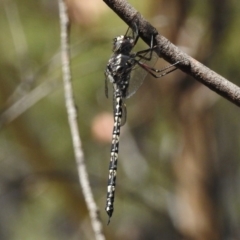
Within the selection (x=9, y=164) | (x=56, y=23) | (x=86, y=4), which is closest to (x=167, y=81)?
(x=86, y=4)

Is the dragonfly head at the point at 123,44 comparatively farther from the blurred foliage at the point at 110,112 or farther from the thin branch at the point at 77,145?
the blurred foliage at the point at 110,112

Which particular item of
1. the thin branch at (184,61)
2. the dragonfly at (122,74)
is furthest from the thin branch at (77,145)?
the thin branch at (184,61)

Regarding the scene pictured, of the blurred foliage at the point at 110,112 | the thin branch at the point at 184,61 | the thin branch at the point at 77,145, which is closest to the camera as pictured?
the thin branch at the point at 184,61

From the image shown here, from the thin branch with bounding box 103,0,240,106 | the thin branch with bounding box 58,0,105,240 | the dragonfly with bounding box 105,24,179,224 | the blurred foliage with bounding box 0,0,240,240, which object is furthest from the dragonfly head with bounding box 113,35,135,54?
the blurred foliage with bounding box 0,0,240,240

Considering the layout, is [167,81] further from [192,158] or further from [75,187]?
[75,187]

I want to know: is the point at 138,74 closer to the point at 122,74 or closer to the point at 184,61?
the point at 122,74

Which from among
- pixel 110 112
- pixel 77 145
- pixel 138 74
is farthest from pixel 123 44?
pixel 110 112
